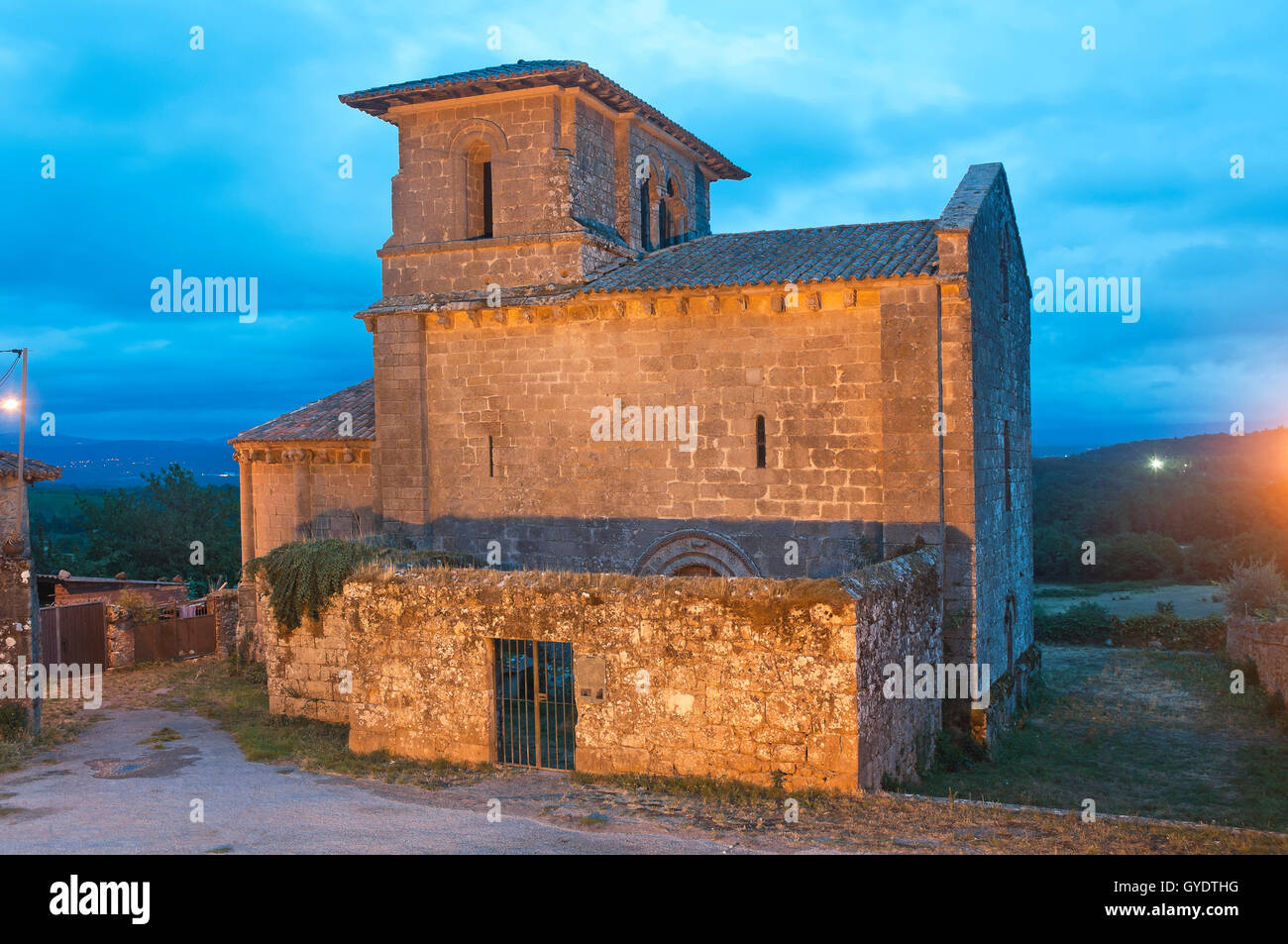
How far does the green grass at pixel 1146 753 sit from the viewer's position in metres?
11.7

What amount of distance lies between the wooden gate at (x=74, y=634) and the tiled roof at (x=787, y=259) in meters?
12.2

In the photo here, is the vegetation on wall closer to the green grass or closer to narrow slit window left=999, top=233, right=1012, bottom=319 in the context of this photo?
the green grass

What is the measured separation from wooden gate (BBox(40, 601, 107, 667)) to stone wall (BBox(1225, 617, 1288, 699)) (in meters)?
21.8

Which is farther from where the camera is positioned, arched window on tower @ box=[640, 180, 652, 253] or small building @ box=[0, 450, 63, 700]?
arched window on tower @ box=[640, 180, 652, 253]

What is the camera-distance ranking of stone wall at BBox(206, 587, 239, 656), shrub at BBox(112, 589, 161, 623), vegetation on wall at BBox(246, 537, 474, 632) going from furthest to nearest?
stone wall at BBox(206, 587, 239, 656) < shrub at BBox(112, 589, 161, 623) < vegetation on wall at BBox(246, 537, 474, 632)

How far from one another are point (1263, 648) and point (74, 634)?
22525mm

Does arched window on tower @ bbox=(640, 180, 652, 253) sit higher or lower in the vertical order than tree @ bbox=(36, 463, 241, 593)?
higher

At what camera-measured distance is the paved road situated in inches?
304

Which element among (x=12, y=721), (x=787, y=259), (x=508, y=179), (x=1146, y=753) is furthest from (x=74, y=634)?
(x=1146, y=753)

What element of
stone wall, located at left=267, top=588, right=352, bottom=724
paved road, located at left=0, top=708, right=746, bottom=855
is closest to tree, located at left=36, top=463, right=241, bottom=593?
stone wall, located at left=267, top=588, right=352, bottom=724

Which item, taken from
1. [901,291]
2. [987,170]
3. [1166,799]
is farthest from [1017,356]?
[1166,799]

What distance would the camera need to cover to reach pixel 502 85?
16969mm

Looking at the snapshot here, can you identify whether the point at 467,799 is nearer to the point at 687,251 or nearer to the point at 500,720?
the point at 500,720
